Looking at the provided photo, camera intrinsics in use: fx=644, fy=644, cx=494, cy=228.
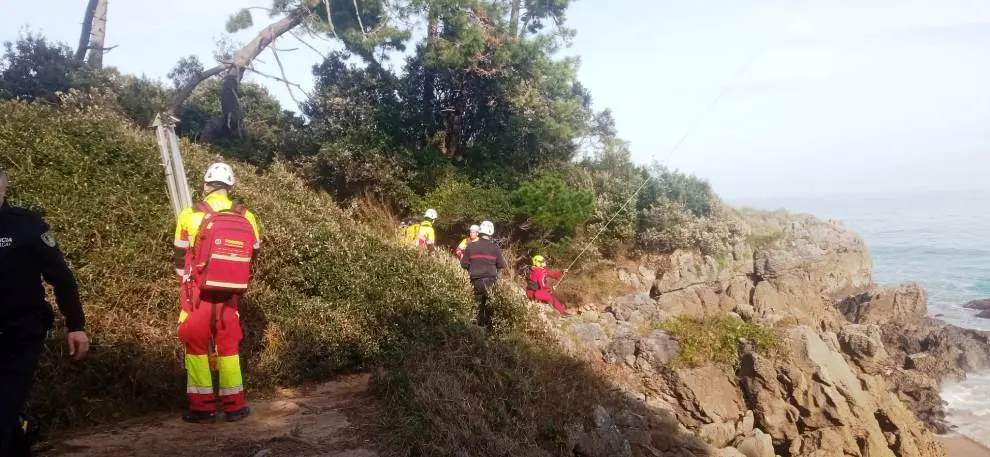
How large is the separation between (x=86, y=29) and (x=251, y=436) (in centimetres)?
1633

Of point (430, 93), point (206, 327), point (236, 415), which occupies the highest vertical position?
point (430, 93)

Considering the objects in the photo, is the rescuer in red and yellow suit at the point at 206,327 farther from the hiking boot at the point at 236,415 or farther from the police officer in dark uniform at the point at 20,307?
the police officer in dark uniform at the point at 20,307

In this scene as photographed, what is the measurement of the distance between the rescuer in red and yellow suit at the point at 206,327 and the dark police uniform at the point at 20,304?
1582mm

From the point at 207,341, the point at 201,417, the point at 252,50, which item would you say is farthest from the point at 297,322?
the point at 252,50

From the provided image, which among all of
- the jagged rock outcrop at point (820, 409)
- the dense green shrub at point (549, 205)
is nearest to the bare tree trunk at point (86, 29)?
the dense green shrub at point (549, 205)

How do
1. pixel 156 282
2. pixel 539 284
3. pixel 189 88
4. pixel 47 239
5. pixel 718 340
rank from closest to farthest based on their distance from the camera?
pixel 47 239 → pixel 156 282 → pixel 718 340 → pixel 539 284 → pixel 189 88

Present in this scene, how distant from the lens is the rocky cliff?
33.6 feet

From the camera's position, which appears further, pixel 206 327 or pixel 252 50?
pixel 252 50

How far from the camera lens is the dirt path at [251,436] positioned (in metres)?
4.84

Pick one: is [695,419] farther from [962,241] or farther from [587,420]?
[962,241]

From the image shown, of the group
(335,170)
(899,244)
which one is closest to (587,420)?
(335,170)

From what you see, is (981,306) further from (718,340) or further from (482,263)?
(482,263)

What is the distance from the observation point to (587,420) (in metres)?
6.93

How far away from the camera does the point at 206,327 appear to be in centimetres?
505
